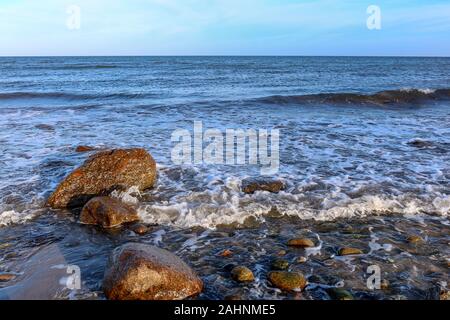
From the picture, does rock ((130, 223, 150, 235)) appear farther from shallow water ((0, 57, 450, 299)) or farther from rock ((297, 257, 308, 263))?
rock ((297, 257, 308, 263))

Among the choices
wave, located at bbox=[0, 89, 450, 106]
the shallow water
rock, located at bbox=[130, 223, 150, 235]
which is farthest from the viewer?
wave, located at bbox=[0, 89, 450, 106]

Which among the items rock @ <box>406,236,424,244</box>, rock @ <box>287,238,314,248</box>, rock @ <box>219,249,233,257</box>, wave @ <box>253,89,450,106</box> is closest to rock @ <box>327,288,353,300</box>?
rock @ <box>287,238,314,248</box>

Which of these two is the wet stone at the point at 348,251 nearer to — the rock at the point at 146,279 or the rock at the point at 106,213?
the rock at the point at 146,279

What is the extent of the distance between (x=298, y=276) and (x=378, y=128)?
10323 millimetres

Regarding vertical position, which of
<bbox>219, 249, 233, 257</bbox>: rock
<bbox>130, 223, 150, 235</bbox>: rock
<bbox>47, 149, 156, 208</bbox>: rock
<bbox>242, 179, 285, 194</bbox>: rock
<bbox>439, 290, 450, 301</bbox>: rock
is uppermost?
<bbox>47, 149, 156, 208</bbox>: rock

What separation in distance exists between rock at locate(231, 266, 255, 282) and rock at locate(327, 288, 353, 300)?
83cm

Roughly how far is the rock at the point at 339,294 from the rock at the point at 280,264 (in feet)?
1.98

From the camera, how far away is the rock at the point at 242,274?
4180 millimetres

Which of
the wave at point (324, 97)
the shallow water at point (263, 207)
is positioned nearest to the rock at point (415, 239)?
the shallow water at point (263, 207)

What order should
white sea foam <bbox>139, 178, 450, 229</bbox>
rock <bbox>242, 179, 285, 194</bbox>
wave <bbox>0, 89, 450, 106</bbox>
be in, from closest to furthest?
white sea foam <bbox>139, 178, 450, 229</bbox>
rock <bbox>242, 179, 285, 194</bbox>
wave <bbox>0, 89, 450, 106</bbox>

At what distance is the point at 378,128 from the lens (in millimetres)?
13148

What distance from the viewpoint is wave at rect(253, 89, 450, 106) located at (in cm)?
2055
